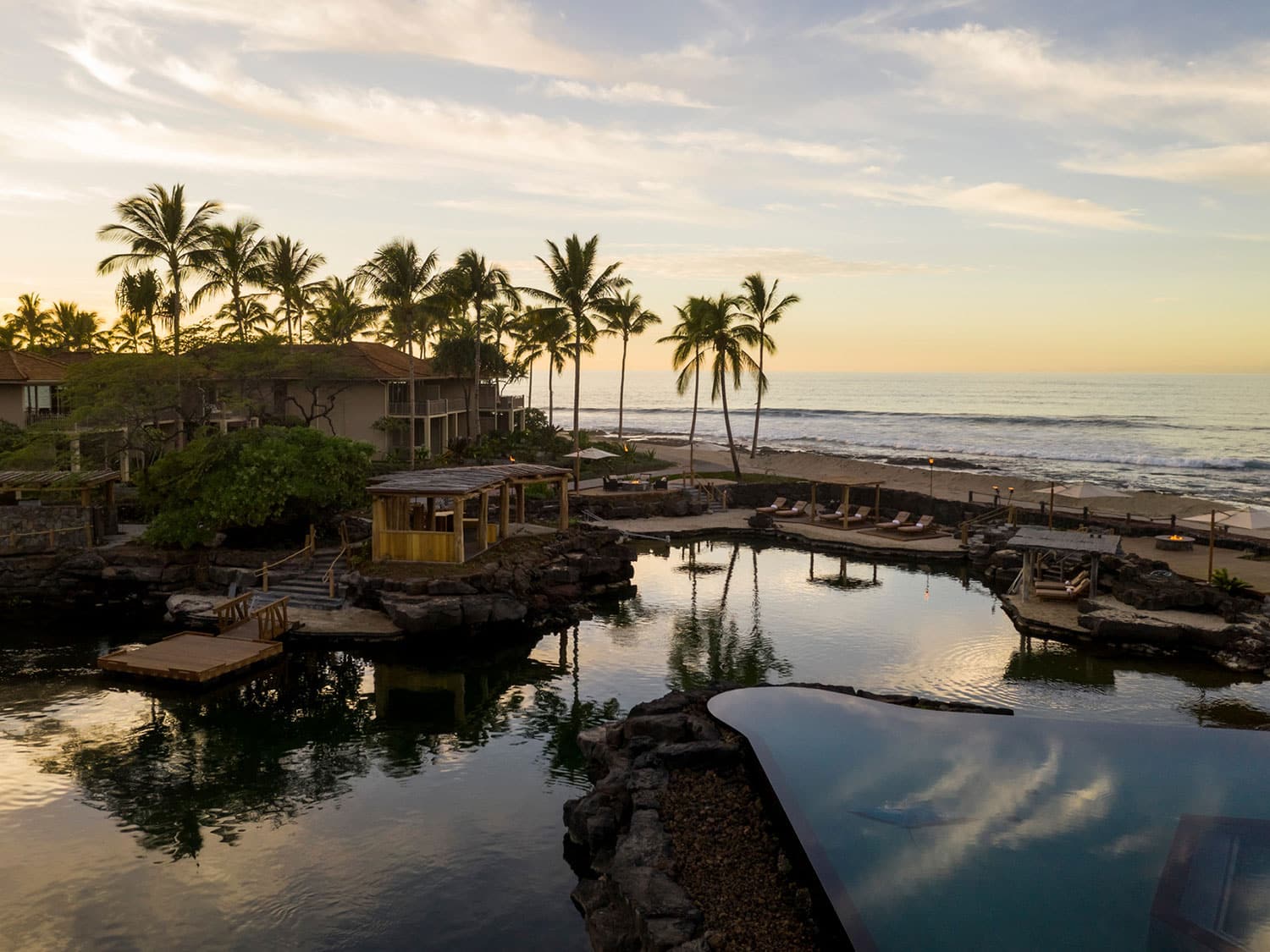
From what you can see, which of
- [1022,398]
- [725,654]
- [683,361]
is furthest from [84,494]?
[1022,398]

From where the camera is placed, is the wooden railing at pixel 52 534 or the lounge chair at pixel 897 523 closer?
the wooden railing at pixel 52 534

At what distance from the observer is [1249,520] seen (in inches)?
988

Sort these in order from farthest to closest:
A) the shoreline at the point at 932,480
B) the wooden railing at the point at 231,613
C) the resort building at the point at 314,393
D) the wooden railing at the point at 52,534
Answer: the shoreline at the point at 932,480 → the resort building at the point at 314,393 → the wooden railing at the point at 52,534 → the wooden railing at the point at 231,613

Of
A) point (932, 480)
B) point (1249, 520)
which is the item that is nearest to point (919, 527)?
point (1249, 520)

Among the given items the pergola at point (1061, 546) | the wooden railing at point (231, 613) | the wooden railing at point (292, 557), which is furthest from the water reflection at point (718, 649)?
the wooden railing at point (292, 557)

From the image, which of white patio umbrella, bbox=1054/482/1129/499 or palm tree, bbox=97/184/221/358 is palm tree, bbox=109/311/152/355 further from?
white patio umbrella, bbox=1054/482/1129/499

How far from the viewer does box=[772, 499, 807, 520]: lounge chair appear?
41.8 meters

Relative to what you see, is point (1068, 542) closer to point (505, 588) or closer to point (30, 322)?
point (505, 588)

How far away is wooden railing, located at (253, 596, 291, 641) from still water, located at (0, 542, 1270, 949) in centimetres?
157

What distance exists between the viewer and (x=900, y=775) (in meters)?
11.6

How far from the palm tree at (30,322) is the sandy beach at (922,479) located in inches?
1809

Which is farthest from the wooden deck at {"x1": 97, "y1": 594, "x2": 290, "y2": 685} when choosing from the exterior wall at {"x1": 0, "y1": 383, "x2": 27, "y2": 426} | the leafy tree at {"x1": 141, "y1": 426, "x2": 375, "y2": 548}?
the exterior wall at {"x1": 0, "y1": 383, "x2": 27, "y2": 426}

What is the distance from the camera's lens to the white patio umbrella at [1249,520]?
24.7 meters

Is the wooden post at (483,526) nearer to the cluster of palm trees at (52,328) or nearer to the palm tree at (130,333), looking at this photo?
the palm tree at (130,333)
